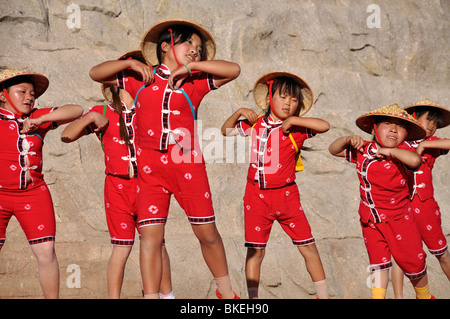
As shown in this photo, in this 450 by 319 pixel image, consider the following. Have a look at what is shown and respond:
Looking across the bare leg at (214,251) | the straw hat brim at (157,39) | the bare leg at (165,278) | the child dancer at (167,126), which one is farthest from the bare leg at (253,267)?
the straw hat brim at (157,39)

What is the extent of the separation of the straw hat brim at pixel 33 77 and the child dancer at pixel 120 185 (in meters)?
0.44

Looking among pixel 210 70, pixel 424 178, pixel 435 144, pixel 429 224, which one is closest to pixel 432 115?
pixel 435 144

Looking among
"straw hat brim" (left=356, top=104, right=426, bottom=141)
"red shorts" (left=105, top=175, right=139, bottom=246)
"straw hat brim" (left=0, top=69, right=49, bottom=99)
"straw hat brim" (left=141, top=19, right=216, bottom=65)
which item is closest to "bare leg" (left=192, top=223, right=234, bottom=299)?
"red shorts" (left=105, top=175, right=139, bottom=246)

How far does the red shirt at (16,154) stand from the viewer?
4.17 metres

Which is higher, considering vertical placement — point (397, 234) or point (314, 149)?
point (314, 149)

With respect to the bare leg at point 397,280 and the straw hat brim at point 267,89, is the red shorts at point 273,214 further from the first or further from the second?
the bare leg at point 397,280

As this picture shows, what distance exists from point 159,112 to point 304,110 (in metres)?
1.39

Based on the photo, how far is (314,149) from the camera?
23.2 feet

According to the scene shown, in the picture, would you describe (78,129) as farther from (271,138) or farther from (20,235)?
(20,235)

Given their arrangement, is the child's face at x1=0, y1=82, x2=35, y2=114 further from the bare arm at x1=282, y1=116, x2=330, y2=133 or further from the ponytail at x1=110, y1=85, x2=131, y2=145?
the bare arm at x1=282, y1=116, x2=330, y2=133

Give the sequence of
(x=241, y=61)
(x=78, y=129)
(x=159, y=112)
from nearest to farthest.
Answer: (x=159, y=112), (x=78, y=129), (x=241, y=61)

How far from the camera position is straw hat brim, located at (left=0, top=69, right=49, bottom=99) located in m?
4.17

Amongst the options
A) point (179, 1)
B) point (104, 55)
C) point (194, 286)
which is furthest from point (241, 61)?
point (194, 286)

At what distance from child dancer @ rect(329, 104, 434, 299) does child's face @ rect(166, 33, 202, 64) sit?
1.36 meters
